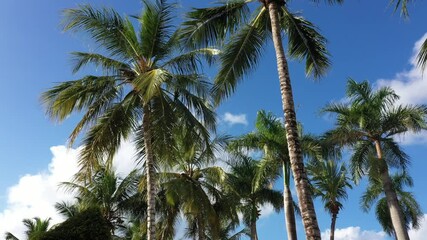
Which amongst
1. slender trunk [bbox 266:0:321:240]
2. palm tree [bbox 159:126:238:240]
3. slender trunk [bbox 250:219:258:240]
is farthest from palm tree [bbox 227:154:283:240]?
slender trunk [bbox 266:0:321:240]

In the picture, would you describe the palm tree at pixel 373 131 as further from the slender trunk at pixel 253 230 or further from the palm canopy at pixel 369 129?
the slender trunk at pixel 253 230

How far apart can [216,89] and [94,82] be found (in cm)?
419

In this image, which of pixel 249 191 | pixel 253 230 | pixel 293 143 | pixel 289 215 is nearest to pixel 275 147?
pixel 289 215

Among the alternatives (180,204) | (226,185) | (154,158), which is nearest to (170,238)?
(180,204)

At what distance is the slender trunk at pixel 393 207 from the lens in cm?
2020

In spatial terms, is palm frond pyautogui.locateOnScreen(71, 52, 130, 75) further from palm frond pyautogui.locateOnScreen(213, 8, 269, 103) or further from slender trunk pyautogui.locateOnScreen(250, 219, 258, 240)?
slender trunk pyautogui.locateOnScreen(250, 219, 258, 240)

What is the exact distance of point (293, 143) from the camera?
10297 millimetres

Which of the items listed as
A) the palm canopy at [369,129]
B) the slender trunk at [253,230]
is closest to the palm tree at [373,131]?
the palm canopy at [369,129]

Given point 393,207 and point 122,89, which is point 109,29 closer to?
point 122,89

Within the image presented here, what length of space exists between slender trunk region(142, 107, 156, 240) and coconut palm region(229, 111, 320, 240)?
8749 mm

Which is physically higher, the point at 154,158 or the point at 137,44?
the point at 137,44

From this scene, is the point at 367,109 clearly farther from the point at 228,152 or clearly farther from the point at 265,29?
the point at 265,29

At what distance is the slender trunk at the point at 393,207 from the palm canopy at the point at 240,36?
907cm

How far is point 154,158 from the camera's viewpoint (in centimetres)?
1571
